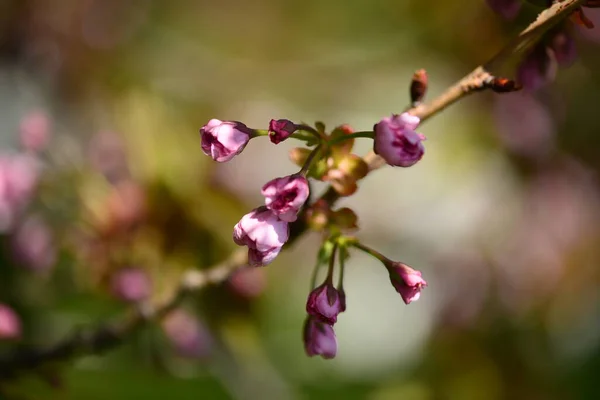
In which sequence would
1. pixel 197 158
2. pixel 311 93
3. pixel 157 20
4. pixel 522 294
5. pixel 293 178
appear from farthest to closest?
1. pixel 157 20
2. pixel 311 93
3. pixel 522 294
4. pixel 197 158
5. pixel 293 178

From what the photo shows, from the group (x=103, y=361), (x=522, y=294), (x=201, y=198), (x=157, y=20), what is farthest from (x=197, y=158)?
(x=157, y=20)

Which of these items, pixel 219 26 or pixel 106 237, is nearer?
pixel 106 237

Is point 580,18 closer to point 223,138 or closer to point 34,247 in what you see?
point 223,138

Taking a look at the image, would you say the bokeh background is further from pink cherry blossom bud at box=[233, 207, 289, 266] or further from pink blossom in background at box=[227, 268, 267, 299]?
pink cherry blossom bud at box=[233, 207, 289, 266]

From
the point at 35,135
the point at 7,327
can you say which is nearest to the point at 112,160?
the point at 35,135

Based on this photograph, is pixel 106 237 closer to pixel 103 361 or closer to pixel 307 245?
pixel 103 361

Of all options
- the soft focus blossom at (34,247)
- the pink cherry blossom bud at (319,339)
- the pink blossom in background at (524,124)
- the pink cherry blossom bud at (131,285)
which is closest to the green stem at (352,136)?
the pink cherry blossom bud at (319,339)
